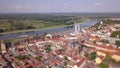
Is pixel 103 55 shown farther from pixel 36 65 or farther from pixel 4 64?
pixel 4 64

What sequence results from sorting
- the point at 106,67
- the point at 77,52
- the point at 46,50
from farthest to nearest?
the point at 46,50 → the point at 77,52 → the point at 106,67

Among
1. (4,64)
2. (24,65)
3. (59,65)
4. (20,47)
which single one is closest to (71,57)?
(59,65)

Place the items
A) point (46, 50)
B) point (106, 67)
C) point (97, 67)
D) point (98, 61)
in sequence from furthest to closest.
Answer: point (46, 50)
point (98, 61)
point (97, 67)
point (106, 67)

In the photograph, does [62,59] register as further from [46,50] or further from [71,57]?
[46,50]

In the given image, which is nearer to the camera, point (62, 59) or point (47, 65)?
point (47, 65)

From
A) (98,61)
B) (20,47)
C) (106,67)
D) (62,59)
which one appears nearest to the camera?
(106,67)


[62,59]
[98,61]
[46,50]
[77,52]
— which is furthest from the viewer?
[46,50]

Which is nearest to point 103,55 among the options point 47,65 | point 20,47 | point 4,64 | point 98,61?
point 98,61

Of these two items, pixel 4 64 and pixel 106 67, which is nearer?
pixel 106 67

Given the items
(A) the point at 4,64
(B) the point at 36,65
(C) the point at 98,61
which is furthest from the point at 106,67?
(A) the point at 4,64
